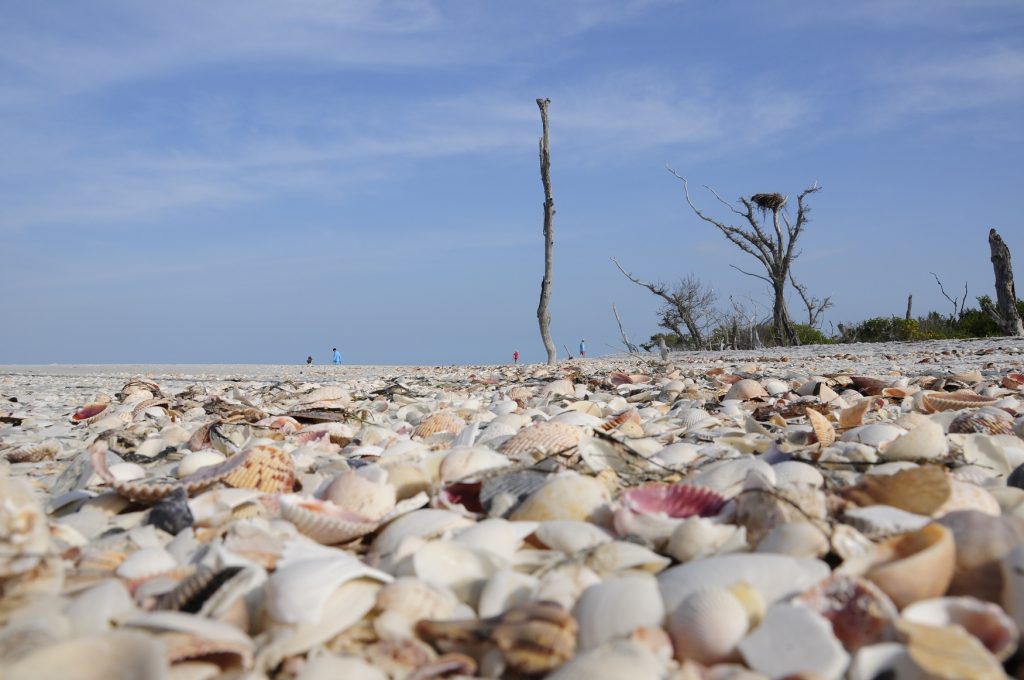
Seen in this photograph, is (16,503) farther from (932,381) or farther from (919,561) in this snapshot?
(932,381)

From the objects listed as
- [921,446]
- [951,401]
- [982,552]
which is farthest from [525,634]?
[951,401]

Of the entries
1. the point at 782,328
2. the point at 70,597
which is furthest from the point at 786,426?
the point at 782,328

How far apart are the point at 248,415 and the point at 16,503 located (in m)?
Result: 2.68

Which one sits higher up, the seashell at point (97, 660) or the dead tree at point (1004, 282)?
the dead tree at point (1004, 282)

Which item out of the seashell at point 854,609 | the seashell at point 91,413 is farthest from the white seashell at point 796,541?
the seashell at point 91,413

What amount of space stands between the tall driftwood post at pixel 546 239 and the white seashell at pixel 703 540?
42.7 feet

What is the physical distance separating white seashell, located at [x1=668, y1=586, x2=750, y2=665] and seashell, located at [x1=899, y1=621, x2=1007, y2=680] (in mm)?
215

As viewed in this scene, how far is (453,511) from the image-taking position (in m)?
1.77

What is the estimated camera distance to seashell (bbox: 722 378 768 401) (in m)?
4.30

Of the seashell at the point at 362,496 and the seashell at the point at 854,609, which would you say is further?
the seashell at the point at 362,496

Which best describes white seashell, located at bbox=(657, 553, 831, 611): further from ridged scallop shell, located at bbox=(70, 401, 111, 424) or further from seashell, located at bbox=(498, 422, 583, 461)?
ridged scallop shell, located at bbox=(70, 401, 111, 424)

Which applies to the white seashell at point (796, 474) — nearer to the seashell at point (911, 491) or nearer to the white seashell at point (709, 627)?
the seashell at point (911, 491)

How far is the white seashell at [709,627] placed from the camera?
3.64 ft

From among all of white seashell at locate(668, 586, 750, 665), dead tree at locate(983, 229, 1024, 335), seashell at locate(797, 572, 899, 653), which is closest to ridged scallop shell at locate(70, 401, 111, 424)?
white seashell at locate(668, 586, 750, 665)
